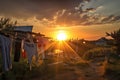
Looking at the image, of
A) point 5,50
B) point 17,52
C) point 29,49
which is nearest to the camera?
point 5,50

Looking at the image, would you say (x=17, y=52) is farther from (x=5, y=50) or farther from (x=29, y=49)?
(x=5, y=50)

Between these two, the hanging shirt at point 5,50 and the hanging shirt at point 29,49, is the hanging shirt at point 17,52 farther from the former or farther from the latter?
the hanging shirt at point 5,50

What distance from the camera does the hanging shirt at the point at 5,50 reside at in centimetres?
899

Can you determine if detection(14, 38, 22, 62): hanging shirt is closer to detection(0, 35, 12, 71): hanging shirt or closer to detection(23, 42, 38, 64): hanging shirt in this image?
detection(23, 42, 38, 64): hanging shirt

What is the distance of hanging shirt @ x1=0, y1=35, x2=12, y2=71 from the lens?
899 centimetres

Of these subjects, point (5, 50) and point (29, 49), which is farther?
point (29, 49)

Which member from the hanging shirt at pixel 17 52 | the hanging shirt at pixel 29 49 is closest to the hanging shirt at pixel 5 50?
the hanging shirt at pixel 29 49

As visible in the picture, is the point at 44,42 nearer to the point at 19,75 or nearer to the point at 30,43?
the point at 30,43

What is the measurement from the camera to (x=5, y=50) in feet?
30.0

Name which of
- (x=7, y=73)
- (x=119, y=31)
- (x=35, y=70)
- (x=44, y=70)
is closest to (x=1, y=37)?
(x=7, y=73)

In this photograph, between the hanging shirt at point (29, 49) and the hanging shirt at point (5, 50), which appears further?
the hanging shirt at point (29, 49)

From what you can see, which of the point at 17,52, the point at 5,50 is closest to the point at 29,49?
the point at 17,52

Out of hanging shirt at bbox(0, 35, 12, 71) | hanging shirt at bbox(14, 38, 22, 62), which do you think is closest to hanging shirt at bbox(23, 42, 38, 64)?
hanging shirt at bbox(14, 38, 22, 62)

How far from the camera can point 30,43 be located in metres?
12.6
